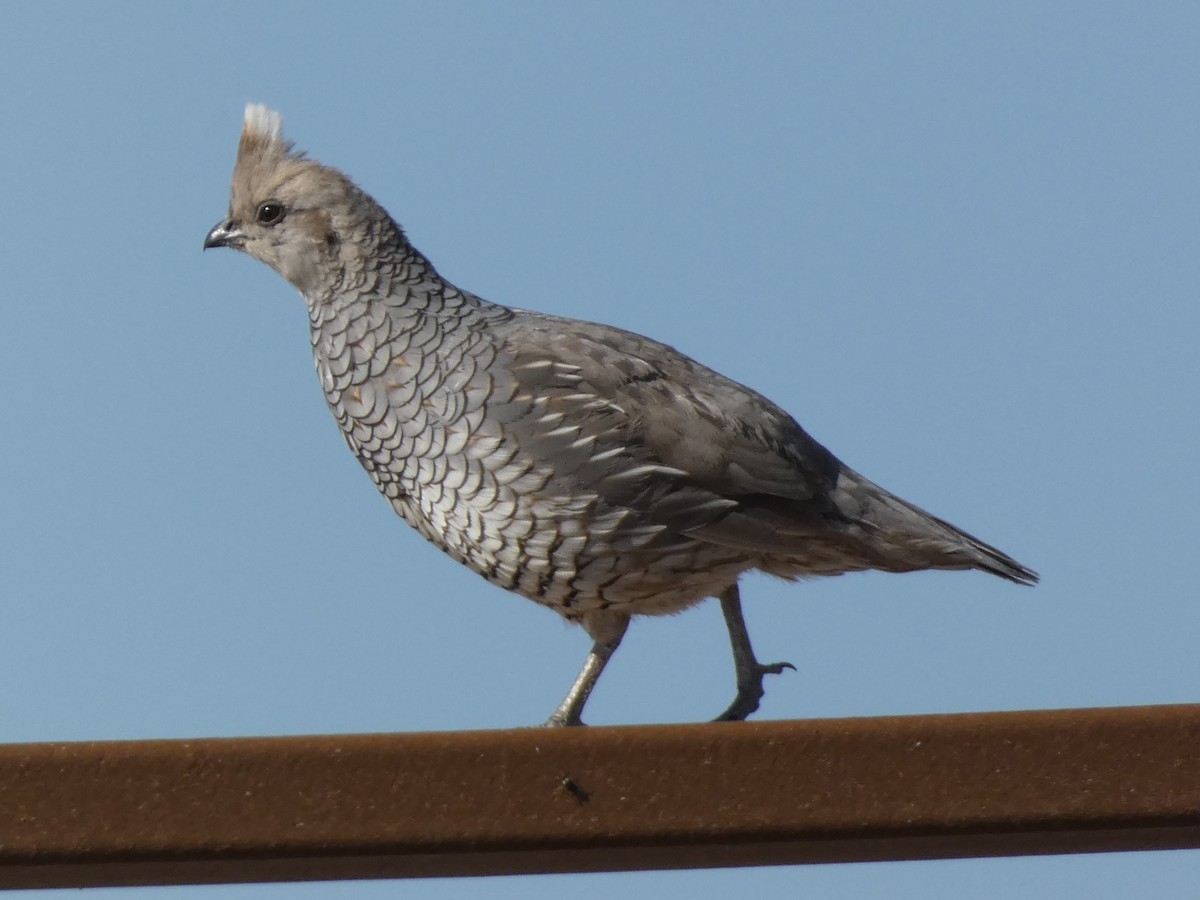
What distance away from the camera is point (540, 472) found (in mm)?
4812

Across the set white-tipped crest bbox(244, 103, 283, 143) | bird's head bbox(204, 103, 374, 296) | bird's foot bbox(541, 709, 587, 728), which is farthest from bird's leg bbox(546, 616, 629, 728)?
white-tipped crest bbox(244, 103, 283, 143)

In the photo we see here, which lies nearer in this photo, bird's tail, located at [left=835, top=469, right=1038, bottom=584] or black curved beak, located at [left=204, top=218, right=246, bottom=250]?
bird's tail, located at [left=835, top=469, right=1038, bottom=584]

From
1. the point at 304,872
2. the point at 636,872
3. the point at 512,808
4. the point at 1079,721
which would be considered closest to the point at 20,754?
the point at 304,872

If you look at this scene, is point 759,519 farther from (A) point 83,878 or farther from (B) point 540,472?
(A) point 83,878

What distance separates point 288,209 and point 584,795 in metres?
2.97

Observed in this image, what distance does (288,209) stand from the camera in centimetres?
549

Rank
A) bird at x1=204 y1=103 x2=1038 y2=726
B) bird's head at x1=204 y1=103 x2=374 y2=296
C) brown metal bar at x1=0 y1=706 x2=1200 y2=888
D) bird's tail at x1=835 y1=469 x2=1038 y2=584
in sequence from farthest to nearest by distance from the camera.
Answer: bird's head at x1=204 y1=103 x2=374 y2=296, bird's tail at x1=835 y1=469 x2=1038 y2=584, bird at x1=204 y1=103 x2=1038 y2=726, brown metal bar at x1=0 y1=706 x2=1200 y2=888

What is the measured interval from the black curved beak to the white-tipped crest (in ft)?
0.97

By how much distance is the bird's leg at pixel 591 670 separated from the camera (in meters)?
5.05

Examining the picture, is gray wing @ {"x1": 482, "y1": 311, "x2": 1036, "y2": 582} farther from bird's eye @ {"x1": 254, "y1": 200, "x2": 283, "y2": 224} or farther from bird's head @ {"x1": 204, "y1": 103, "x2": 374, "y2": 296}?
bird's eye @ {"x1": 254, "y1": 200, "x2": 283, "y2": 224}

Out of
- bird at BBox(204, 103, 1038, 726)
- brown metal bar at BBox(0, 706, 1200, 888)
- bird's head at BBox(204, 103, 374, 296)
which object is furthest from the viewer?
bird's head at BBox(204, 103, 374, 296)

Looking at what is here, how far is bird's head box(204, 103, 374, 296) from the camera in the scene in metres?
5.44

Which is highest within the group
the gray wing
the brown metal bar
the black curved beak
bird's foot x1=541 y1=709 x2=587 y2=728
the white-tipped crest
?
the white-tipped crest

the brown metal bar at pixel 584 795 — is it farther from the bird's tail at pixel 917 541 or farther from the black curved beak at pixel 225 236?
the black curved beak at pixel 225 236
